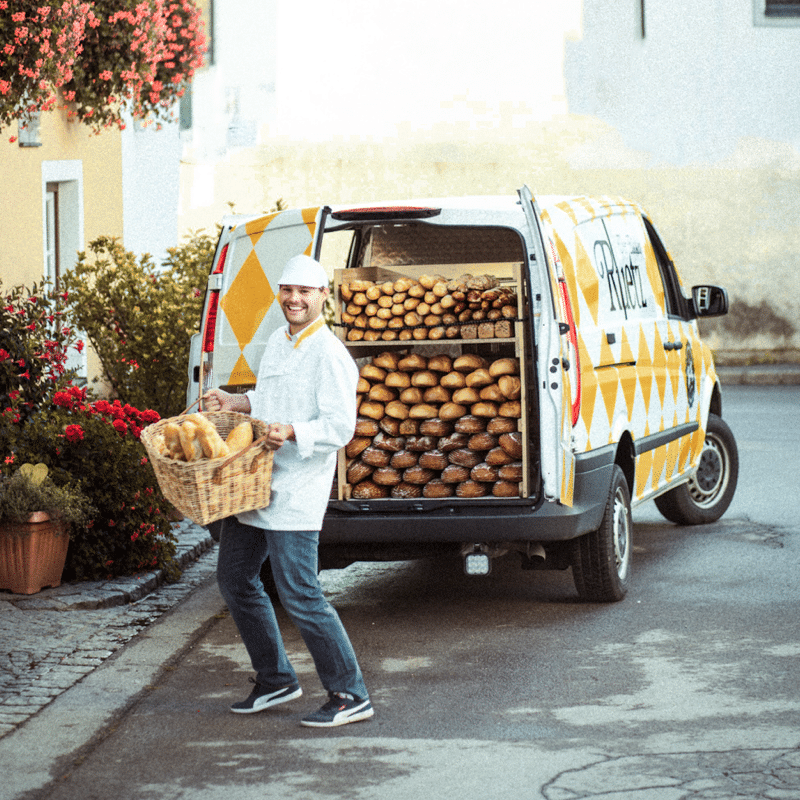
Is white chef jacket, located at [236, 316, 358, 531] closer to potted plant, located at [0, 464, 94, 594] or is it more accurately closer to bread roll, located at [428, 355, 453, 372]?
bread roll, located at [428, 355, 453, 372]

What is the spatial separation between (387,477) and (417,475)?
0.50ft

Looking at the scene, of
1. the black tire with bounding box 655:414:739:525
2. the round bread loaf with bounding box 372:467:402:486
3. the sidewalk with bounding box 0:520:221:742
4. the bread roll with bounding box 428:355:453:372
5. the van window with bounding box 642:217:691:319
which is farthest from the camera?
the black tire with bounding box 655:414:739:525

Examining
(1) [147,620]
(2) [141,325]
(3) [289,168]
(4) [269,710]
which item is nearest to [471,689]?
(4) [269,710]

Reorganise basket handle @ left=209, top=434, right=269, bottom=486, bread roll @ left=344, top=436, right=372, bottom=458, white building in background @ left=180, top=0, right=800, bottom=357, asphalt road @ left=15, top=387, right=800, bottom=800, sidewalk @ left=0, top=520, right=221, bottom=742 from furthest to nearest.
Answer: white building in background @ left=180, top=0, right=800, bottom=357, bread roll @ left=344, top=436, right=372, bottom=458, sidewalk @ left=0, top=520, right=221, bottom=742, basket handle @ left=209, top=434, right=269, bottom=486, asphalt road @ left=15, top=387, right=800, bottom=800

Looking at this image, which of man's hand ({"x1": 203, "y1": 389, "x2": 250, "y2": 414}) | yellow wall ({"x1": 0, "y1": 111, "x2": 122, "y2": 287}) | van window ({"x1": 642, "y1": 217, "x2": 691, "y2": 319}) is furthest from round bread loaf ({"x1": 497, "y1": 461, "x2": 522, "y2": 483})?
yellow wall ({"x1": 0, "y1": 111, "x2": 122, "y2": 287})

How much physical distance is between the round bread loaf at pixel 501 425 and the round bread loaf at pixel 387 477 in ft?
1.73

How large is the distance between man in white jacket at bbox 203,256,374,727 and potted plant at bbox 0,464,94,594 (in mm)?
2285

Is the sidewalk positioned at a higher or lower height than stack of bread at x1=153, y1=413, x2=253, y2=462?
lower

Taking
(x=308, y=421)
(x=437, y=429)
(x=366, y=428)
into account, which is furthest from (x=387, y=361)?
Result: (x=308, y=421)

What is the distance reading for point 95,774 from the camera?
17.4 ft

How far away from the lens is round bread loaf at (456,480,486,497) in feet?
25.7

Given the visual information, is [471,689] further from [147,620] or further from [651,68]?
[651,68]

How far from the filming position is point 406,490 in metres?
7.92

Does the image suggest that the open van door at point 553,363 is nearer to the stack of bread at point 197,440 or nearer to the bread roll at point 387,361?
the bread roll at point 387,361
